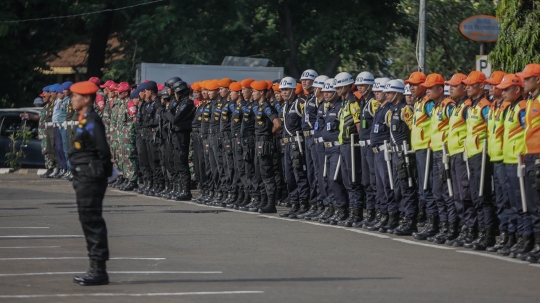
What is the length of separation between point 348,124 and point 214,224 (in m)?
2.38

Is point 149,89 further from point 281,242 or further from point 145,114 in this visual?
point 281,242

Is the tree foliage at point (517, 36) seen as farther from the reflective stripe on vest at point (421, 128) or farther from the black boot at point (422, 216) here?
the reflective stripe on vest at point (421, 128)

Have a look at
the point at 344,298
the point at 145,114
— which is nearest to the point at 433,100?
the point at 344,298

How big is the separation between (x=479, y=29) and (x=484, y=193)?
8.77m

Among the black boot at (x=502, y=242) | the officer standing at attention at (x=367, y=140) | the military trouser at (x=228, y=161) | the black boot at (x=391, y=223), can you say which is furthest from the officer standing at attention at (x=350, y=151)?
the military trouser at (x=228, y=161)

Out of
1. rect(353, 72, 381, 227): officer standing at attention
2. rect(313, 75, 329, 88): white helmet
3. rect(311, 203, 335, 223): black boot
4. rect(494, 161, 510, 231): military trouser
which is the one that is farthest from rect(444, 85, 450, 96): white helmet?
rect(311, 203, 335, 223): black boot

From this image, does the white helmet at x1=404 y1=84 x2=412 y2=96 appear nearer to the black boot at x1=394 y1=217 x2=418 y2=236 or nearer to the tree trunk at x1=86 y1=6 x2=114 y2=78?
the black boot at x1=394 y1=217 x2=418 y2=236

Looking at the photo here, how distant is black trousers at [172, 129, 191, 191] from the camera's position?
75.3 ft

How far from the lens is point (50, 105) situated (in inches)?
1165

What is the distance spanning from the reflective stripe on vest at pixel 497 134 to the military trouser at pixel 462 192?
0.60m

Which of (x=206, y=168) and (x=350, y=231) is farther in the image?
(x=206, y=168)

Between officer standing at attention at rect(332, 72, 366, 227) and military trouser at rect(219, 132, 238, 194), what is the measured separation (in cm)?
383

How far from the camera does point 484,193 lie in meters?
14.6

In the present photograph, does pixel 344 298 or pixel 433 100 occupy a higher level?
pixel 433 100
